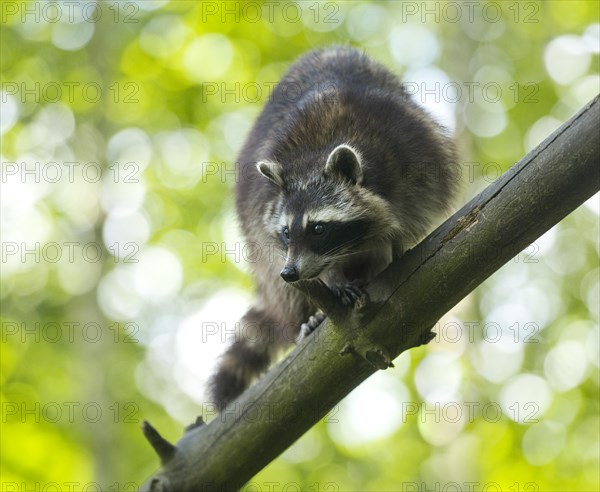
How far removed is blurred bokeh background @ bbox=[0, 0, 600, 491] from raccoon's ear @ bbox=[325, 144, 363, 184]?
21.4ft

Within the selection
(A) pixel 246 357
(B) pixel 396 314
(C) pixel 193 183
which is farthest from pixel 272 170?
(C) pixel 193 183

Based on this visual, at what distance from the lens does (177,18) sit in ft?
43.8

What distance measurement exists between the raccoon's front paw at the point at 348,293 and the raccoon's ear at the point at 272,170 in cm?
90

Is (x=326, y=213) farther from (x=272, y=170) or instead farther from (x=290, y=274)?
(x=290, y=274)

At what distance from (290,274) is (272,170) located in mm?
952

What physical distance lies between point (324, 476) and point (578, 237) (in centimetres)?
763

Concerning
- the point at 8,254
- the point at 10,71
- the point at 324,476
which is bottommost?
the point at 324,476

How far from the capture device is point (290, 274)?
4656 mm

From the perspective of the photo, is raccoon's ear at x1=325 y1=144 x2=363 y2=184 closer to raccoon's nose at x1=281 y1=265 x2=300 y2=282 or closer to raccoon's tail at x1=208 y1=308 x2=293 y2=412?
raccoon's nose at x1=281 y1=265 x2=300 y2=282

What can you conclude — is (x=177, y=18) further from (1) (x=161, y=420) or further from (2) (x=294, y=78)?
(1) (x=161, y=420)

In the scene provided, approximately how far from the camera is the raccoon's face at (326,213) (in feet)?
16.6

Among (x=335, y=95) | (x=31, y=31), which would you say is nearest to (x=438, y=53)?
(x=31, y=31)

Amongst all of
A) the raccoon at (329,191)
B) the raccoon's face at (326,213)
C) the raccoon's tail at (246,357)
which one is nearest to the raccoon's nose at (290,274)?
the raccoon at (329,191)

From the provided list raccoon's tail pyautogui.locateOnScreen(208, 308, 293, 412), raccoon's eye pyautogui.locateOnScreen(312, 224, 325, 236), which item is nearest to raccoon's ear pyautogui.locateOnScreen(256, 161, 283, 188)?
raccoon's eye pyautogui.locateOnScreen(312, 224, 325, 236)
